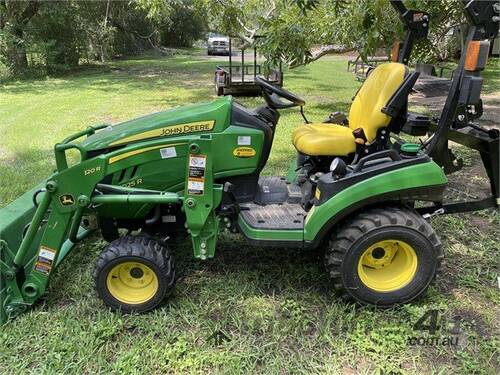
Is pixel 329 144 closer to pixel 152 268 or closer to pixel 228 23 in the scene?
pixel 152 268

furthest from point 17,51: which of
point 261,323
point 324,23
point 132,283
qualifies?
point 261,323

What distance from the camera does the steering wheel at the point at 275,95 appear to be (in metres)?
2.75

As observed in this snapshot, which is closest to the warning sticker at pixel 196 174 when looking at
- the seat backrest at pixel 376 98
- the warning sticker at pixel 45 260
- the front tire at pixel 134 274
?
the front tire at pixel 134 274

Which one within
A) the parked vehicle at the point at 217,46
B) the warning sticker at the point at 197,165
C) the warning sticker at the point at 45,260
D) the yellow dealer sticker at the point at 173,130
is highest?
the yellow dealer sticker at the point at 173,130

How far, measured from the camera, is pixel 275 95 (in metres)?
2.87

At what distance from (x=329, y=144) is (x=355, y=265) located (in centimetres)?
82

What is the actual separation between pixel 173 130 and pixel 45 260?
103cm

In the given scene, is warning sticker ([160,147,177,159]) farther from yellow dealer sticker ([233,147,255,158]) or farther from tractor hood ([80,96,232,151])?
yellow dealer sticker ([233,147,255,158])

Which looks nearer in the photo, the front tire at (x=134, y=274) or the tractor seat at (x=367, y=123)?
the front tire at (x=134, y=274)

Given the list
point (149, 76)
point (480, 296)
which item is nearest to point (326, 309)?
point (480, 296)

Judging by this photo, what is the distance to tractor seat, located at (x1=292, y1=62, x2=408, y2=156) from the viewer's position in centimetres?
291

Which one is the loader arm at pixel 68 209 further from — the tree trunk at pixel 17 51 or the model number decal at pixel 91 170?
the tree trunk at pixel 17 51

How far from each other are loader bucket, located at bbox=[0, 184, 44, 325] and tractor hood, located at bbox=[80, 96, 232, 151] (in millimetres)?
728

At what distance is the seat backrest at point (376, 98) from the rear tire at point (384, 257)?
612 mm
